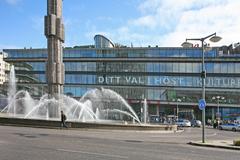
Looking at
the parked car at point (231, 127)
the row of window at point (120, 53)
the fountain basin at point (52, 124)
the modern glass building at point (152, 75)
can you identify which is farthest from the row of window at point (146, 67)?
the fountain basin at point (52, 124)

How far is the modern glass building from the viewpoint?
97000mm

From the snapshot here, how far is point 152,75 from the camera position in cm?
10256

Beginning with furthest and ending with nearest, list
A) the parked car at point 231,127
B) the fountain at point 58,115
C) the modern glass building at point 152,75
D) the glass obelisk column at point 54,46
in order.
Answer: the modern glass building at point 152,75 → the parked car at point 231,127 → the glass obelisk column at point 54,46 → the fountain at point 58,115

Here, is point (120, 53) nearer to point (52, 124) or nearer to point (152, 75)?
point (152, 75)

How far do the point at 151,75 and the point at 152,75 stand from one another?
0.28m

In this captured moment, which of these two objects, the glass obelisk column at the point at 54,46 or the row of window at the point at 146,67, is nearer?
the glass obelisk column at the point at 54,46

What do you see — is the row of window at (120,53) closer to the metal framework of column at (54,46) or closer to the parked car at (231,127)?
the parked car at (231,127)

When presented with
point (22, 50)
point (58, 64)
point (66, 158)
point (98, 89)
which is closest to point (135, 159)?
point (66, 158)

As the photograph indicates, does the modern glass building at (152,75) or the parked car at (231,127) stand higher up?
the modern glass building at (152,75)

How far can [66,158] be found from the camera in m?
14.0

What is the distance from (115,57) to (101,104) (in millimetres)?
17707

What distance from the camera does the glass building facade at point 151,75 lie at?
9700 centimetres

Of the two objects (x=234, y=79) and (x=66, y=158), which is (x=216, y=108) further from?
(x=66, y=158)

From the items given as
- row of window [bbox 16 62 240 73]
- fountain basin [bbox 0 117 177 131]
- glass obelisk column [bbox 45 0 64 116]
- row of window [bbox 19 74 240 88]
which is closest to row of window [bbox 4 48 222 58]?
row of window [bbox 16 62 240 73]
